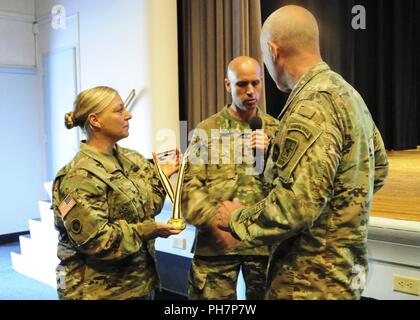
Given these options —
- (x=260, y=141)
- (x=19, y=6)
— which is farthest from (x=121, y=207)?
(x=19, y=6)

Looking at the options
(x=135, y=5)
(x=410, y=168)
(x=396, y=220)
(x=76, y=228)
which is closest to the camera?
(x=76, y=228)

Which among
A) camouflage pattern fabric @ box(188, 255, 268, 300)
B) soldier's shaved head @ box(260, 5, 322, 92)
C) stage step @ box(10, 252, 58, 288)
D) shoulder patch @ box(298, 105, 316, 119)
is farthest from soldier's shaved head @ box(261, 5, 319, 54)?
stage step @ box(10, 252, 58, 288)

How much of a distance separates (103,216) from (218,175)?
0.53m

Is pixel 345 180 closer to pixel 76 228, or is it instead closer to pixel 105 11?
pixel 76 228

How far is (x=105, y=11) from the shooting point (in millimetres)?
3842

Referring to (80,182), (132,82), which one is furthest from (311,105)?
(132,82)

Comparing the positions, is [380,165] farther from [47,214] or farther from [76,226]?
[47,214]

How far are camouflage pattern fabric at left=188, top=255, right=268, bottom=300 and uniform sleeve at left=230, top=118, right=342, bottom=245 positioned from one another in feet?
2.03

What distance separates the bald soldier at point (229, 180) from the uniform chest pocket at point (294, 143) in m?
0.52

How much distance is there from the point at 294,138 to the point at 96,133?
741 mm

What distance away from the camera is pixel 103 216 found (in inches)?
59.9

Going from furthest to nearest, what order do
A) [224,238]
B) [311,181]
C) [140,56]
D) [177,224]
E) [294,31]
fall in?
[140,56], [224,238], [177,224], [294,31], [311,181]

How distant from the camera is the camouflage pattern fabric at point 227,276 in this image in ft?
6.01

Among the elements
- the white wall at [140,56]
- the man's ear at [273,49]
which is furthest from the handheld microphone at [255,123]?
the white wall at [140,56]
